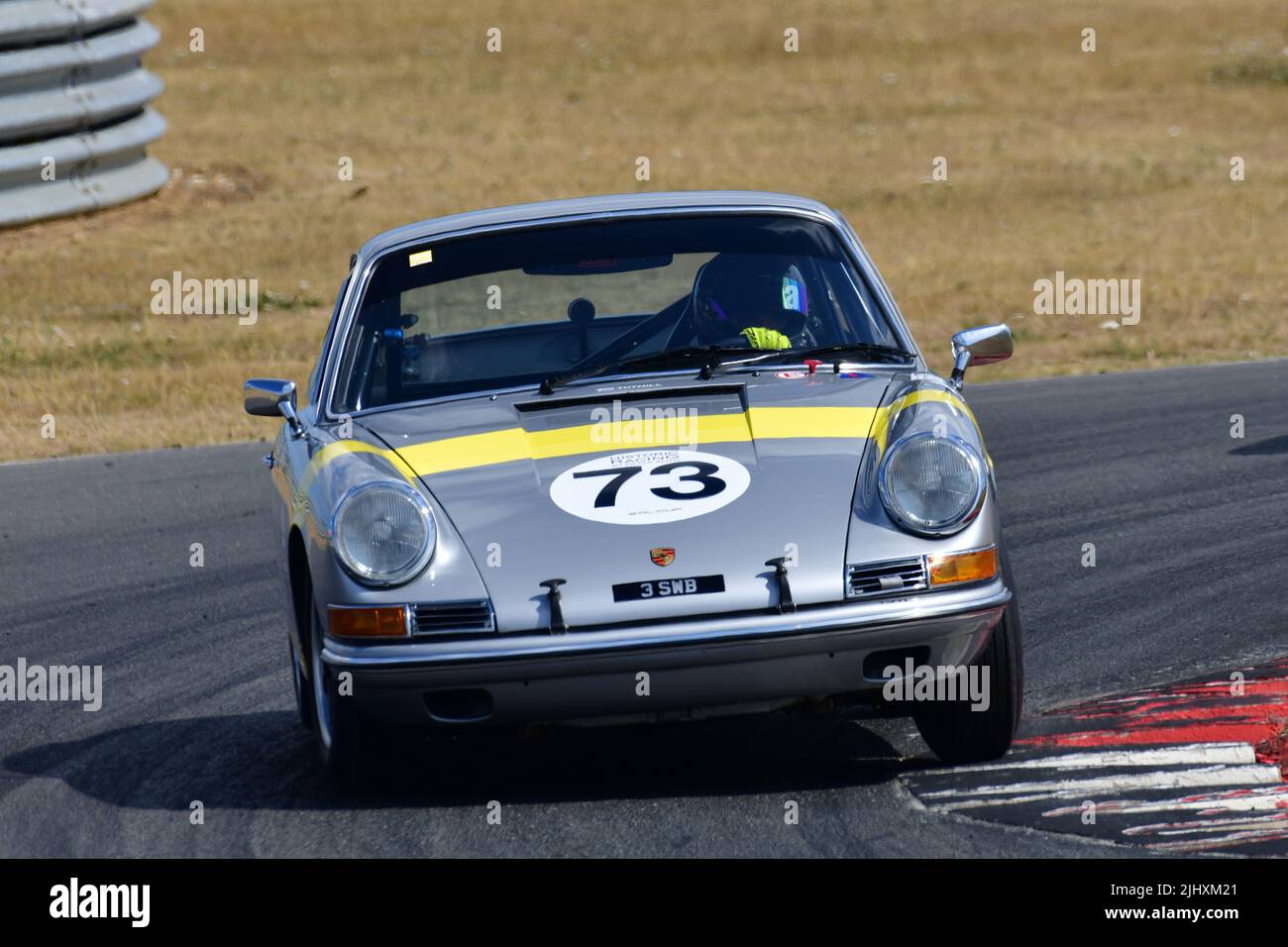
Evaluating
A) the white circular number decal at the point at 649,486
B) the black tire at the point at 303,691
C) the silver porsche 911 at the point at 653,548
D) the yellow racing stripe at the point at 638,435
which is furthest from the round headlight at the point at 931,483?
the black tire at the point at 303,691

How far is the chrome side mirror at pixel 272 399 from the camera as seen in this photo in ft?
19.5

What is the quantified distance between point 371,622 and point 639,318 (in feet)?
5.98

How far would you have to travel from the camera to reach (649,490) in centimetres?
477

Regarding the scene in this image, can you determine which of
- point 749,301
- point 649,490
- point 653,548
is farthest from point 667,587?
point 749,301

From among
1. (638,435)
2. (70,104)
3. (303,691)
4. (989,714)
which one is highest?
(70,104)

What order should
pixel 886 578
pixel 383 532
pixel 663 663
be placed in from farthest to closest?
1. pixel 383 532
2. pixel 886 578
3. pixel 663 663

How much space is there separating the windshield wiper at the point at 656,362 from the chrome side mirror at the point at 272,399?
870 millimetres

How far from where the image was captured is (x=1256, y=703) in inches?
215

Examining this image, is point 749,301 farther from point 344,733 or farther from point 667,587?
A: point 344,733

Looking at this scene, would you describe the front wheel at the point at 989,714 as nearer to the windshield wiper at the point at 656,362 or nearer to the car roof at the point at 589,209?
the windshield wiper at the point at 656,362

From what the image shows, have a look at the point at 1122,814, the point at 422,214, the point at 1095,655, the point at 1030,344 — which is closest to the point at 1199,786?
the point at 1122,814

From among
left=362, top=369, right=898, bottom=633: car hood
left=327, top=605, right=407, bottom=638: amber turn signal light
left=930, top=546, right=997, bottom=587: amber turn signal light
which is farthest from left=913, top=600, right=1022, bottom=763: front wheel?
left=327, top=605, right=407, bottom=638: amber turn signal light
